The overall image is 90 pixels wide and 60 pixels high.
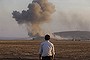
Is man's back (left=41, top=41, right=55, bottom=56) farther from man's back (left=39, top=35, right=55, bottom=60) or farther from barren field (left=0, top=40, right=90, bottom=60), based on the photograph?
barren field (left=0, top=40, right=90, bottom=60)

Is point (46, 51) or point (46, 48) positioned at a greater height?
point (46, 48)

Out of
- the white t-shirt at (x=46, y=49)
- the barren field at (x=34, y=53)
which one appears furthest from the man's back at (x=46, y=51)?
the barren field at (x=34, y=53)

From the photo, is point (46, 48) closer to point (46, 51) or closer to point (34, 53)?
point (46, 51)

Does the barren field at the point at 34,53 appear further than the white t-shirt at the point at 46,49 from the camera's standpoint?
Yes

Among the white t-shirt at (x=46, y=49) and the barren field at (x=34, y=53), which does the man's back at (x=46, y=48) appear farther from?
the barren field at (x=34, y=53)

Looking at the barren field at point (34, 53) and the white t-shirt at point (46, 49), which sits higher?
the white t-shirt at point (46, 49)

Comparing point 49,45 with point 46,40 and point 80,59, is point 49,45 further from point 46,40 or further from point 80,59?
point 80,59

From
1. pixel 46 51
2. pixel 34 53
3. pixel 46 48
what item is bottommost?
pixel 34 53

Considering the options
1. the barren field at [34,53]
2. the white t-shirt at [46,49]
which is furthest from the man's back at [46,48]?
the barren field at [34,53]

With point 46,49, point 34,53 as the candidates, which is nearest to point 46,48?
point 46,49

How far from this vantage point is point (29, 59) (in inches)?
1255

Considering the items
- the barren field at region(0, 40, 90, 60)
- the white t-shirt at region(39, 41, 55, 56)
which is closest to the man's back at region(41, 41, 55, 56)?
the white t-shirt at region(39, 41, 55, 56)

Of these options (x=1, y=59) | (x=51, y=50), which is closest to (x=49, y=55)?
(x=51, y=50)

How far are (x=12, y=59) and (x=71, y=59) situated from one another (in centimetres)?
602
